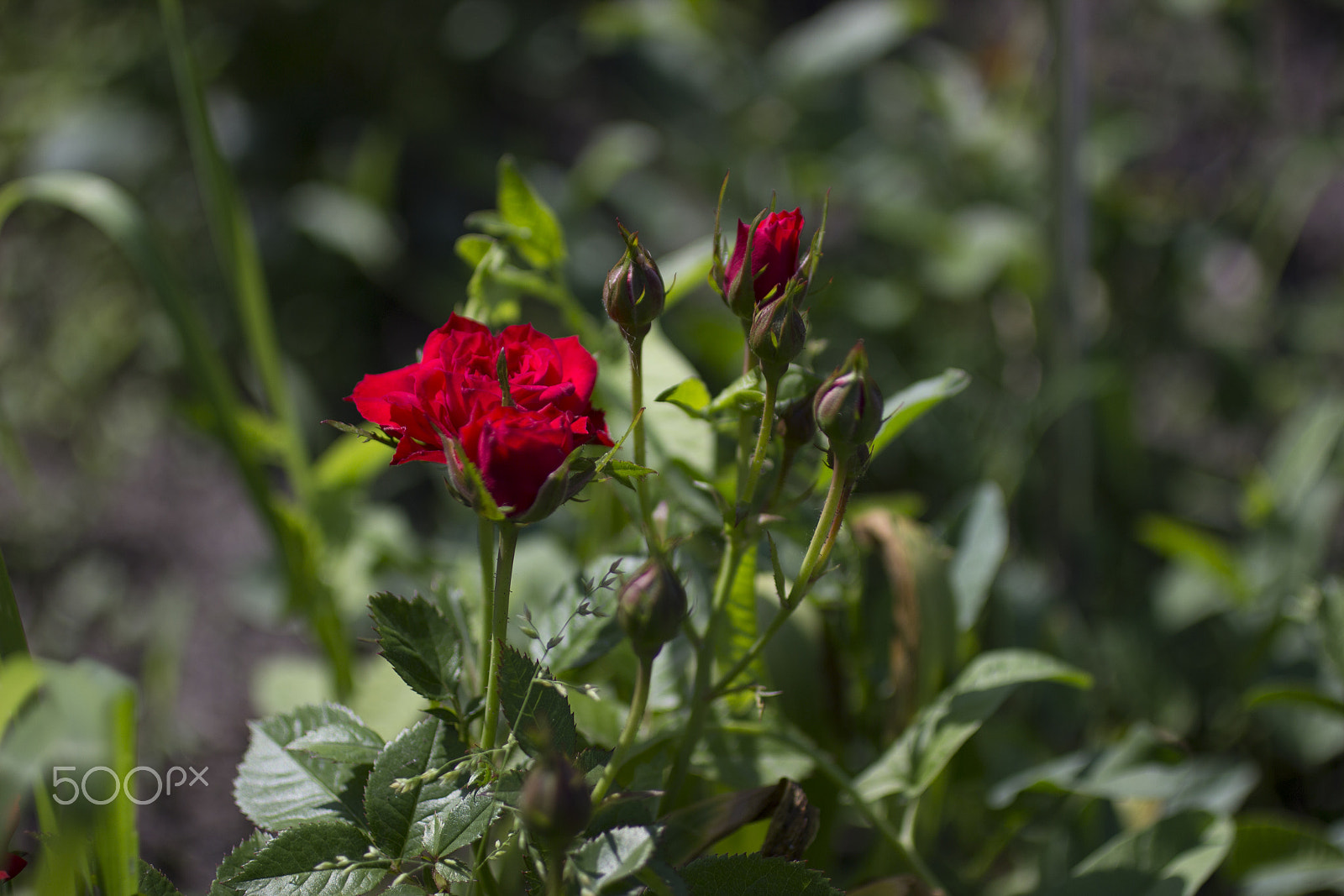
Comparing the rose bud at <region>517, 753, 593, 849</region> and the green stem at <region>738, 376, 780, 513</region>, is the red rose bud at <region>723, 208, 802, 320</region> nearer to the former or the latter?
the green stem at <region>738, 376, 780, 513</region>

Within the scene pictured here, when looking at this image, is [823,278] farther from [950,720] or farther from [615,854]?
[615,854]

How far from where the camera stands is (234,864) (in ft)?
1.22

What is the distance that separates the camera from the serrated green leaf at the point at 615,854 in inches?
11.8

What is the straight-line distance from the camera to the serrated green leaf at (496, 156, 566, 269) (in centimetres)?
46

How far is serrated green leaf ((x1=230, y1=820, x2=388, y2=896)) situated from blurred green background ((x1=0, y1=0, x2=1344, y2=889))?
363 mm

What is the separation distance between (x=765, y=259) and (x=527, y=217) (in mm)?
163

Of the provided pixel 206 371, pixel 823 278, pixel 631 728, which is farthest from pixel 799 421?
pixel 823 278

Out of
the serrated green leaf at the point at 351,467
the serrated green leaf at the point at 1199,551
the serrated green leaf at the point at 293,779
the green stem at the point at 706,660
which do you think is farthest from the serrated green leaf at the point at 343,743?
the serrated green leaf at the point at 1199,551

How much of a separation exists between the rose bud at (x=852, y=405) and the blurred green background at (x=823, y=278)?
403 mm

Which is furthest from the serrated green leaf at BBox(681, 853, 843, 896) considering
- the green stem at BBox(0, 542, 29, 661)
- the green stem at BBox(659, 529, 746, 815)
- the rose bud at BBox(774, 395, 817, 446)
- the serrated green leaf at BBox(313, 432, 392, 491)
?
the serrated green leaf at BBox(313, 432, 392, 491)

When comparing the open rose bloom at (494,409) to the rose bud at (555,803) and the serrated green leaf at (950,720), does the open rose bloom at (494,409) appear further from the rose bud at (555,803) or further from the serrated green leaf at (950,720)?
the serrated green leaf at (950,720)

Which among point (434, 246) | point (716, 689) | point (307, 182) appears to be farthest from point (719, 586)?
point (307, 182)

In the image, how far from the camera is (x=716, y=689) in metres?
0.37

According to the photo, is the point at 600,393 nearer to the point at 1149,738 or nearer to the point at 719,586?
the point at 719,586
